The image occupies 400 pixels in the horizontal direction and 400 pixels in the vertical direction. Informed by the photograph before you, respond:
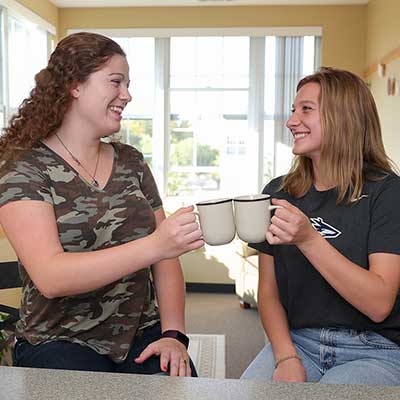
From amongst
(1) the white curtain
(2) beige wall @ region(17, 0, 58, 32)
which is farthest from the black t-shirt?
(1) the white curtain

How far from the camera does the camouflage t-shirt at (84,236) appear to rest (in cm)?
129

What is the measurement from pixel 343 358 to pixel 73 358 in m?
0.63

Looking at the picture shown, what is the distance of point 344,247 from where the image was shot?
144 centimetres

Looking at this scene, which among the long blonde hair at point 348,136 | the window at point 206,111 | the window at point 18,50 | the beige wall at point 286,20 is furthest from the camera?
the window at point 206,111

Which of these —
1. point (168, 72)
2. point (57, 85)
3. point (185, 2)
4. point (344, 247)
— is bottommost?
point (344, 247)

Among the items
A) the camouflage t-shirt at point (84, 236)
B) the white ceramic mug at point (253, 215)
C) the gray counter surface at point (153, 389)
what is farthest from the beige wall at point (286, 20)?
the gray counter surface at point (153, 389)

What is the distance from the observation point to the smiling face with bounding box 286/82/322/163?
1.54m

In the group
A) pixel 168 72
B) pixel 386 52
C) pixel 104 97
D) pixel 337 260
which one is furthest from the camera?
pixel 168 72

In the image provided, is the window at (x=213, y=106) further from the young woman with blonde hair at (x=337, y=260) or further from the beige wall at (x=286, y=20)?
the young woman with blonde hair at (x=337, y=260)

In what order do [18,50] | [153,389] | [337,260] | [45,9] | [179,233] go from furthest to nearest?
1. [45,9]
2. [18,50]
3. [337,260]
4. [179,233]
5. [153,389]

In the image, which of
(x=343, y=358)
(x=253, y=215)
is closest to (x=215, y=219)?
(x=253, y=215)

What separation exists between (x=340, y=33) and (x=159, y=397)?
5913mm

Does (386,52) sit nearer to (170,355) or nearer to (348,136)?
(348,136)

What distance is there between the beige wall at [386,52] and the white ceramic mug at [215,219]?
3.78 metres
